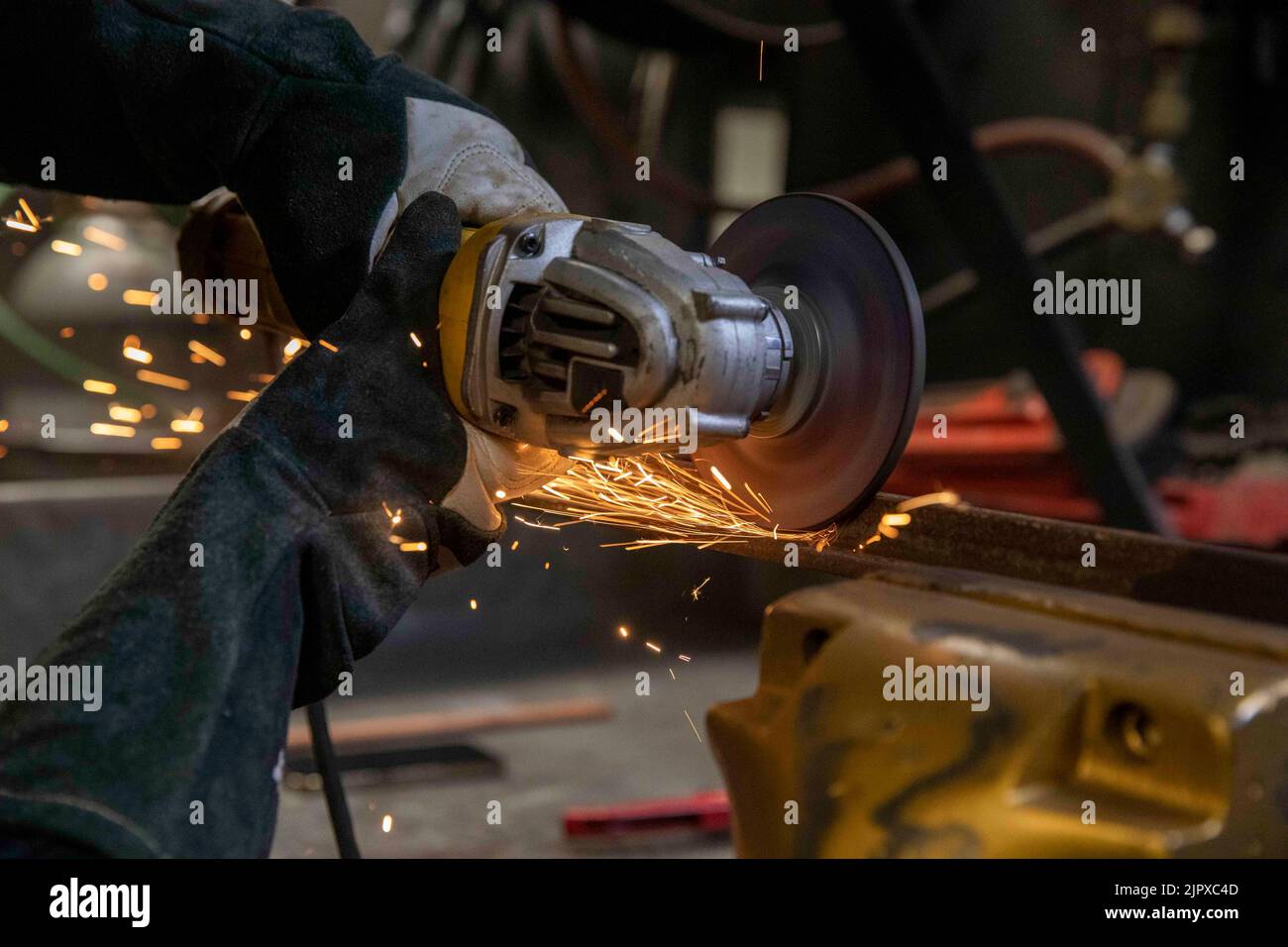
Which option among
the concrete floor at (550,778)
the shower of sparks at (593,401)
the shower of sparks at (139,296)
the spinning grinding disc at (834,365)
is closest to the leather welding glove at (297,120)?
the shower of sparks at (593,401)

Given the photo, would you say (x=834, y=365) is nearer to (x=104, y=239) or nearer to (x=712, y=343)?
(x=712, y=343)

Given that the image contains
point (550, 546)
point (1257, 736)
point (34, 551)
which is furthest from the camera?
point (550, 546)

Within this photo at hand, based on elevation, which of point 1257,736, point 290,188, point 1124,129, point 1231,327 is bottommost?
point 1257,736

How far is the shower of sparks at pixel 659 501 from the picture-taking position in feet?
4.83

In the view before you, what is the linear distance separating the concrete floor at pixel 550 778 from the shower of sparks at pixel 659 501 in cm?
108

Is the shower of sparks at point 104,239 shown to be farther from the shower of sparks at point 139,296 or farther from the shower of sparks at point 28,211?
the shower of sparks at point 28,211

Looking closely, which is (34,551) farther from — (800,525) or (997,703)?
(997,703)

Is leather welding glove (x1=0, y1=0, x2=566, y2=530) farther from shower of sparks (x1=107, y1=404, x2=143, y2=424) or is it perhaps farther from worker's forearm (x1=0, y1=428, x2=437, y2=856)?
shower of sparks (x1=107, y1=404, x2=143, y2=424)

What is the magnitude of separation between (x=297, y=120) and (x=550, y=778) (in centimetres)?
204

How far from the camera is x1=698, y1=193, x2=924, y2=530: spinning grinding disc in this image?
1.29 meters

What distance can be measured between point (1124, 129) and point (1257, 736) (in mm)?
4655

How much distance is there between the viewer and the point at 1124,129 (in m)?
4.97
